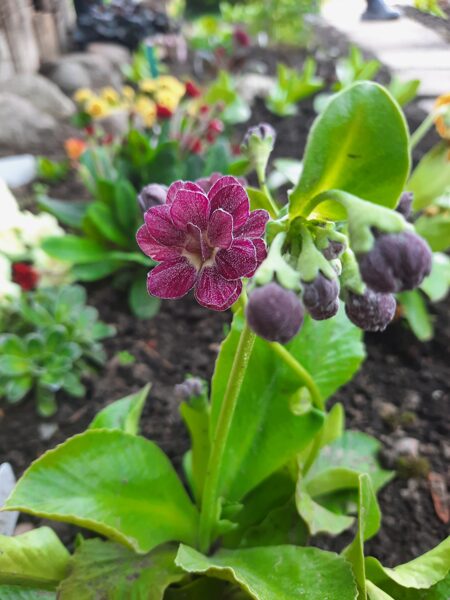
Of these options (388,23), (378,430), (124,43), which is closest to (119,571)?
(378,430)

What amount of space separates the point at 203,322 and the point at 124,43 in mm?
3642

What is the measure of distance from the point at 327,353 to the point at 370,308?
0.46 metres

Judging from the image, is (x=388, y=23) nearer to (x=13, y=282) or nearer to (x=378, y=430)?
(x=378, y=430)

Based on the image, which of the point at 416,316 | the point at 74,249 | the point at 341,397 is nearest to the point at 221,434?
the point at 341,397

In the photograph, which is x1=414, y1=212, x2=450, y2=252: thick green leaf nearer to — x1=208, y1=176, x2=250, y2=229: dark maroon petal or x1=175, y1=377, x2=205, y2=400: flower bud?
x1=175, y1=377, x2=205, y2=400: flower bud

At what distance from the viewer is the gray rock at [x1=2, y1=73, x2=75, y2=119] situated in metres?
3.00

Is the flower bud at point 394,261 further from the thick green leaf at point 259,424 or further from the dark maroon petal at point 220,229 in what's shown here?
the thick green leaf at point 259,424

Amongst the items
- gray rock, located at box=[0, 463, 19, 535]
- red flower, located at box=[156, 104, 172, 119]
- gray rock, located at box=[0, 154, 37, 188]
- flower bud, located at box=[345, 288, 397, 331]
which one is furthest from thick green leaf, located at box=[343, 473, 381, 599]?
gray rock, located at box=[0, 154, 37, 188]

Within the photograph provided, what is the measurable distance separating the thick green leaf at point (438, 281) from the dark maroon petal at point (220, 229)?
1.07 meters

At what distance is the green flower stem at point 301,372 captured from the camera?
79 centimetres

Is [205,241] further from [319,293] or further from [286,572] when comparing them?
[286,572]

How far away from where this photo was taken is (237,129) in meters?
3.01

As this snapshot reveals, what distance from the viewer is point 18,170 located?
7.74ft

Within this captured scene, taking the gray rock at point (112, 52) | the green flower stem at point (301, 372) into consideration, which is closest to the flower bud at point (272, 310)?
the green flower stem at point (301, 372)
